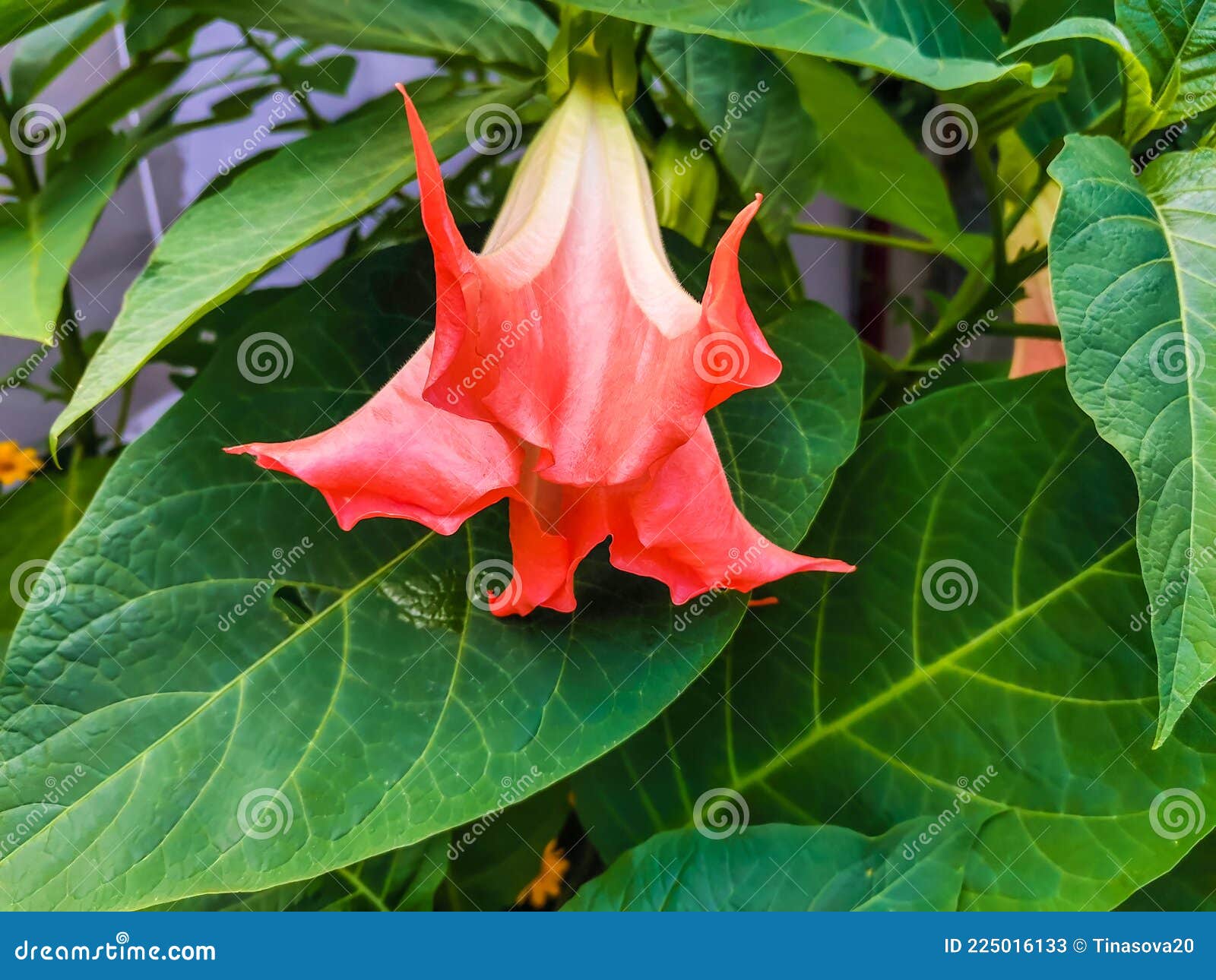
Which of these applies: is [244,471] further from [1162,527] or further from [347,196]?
[1162,527]

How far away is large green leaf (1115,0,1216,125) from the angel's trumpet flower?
18 cm

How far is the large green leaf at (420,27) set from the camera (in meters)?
0.37

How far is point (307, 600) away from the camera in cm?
32

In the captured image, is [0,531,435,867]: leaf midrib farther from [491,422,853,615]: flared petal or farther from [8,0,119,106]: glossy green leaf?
[8,0,119,106]: glossy green leaf

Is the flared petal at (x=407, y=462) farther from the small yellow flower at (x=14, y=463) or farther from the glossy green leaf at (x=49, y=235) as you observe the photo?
the small yellow flower at (x=14, y=463)

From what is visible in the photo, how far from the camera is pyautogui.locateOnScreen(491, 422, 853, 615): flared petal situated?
26 centimetres

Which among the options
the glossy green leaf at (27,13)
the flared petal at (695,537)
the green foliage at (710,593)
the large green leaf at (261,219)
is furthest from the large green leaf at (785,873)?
the glossy green leaf at (27,13)

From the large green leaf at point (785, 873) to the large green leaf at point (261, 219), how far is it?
0.24m

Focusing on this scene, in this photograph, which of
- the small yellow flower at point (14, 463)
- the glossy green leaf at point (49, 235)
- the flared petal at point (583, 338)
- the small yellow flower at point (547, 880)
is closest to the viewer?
the flared petal at point (583, 338)

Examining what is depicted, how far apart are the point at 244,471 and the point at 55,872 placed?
0.44ft

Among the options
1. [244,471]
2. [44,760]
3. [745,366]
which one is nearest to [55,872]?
[44,760]

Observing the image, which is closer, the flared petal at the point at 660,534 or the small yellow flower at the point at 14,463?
the flared petal at the point at 660,534

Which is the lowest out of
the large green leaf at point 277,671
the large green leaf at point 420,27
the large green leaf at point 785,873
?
the large green leaf at point 785,873

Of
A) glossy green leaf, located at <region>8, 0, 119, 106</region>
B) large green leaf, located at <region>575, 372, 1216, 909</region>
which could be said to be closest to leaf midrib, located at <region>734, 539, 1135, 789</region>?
large green leaf, located at <region>575, 372, 1216, 909</region>
